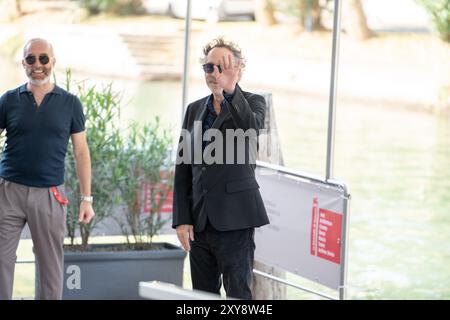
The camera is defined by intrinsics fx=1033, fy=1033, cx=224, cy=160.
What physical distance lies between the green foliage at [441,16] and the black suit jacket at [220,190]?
776 inches

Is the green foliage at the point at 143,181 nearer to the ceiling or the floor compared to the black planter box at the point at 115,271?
nearer to the ceiling

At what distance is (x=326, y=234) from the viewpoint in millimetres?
5336

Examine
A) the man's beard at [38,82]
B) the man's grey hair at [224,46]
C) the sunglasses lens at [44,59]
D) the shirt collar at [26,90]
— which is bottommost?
the shirt collar at [26,90]

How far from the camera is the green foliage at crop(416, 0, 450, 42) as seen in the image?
76.5 feet

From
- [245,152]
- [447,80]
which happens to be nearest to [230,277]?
[245,152]

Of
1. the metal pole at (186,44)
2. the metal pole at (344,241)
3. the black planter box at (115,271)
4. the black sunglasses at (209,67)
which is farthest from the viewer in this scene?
the metal pole at (186,44)

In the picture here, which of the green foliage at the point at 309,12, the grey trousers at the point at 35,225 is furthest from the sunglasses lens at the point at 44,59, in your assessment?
the green foliage at the point at 309,12

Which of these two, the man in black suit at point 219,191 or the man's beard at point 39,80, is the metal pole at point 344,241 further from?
the man's beard at point 39,80

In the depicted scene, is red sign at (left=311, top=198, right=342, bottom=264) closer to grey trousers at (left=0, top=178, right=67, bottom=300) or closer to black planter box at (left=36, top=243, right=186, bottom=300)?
black planter box at (left=36, top=243, right=186, bottom=300)

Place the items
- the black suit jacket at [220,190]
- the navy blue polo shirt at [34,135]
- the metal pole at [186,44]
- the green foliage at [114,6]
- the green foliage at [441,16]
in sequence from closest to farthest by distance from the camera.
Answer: the black suit jacket at [220,190] < the navy blue polo shirt at [34,135] < the metal pole at [186,44] < the green foliage at [441,16] < the green foliage at [114,6]

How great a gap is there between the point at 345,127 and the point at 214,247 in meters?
16.1

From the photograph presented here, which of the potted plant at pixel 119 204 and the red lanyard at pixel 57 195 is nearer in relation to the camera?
the red lanyard at pixel 57 195

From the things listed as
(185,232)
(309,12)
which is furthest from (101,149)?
(309,12)

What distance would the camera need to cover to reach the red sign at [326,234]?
5.25 meters
